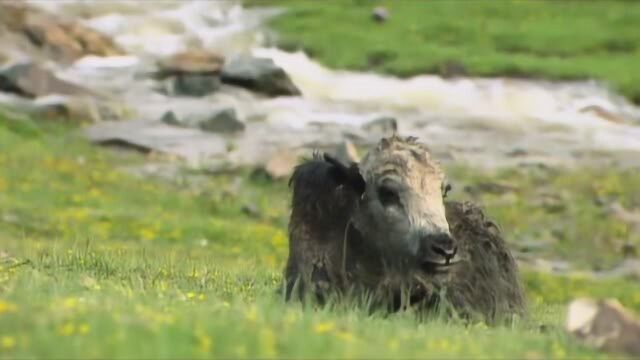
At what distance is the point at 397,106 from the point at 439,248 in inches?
1645

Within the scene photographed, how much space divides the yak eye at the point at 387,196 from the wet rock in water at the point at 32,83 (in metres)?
37.2

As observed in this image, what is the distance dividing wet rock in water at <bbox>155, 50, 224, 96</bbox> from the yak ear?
40.9m

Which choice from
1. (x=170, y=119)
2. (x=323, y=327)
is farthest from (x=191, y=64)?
(x=323, y=327)

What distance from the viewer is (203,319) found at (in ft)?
28.6

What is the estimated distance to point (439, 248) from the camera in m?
12.2

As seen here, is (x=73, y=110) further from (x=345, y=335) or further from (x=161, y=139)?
(x=345, y=335)

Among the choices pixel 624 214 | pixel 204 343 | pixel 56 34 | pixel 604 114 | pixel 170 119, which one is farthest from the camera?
pixel 56 34

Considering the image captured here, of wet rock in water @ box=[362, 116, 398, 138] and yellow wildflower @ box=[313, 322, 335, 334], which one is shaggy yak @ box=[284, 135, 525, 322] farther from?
wet rock in water @ box=[362, 116, 398, 138]

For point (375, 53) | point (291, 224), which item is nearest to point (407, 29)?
point (375, 53)

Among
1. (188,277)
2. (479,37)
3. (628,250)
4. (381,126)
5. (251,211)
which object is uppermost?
(479,37)

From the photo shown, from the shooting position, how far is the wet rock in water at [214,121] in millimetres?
45781

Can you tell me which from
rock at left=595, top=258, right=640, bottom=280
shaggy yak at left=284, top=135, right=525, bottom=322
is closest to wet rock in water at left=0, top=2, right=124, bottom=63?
rock at left=595, top=258, right=640, bottom=280

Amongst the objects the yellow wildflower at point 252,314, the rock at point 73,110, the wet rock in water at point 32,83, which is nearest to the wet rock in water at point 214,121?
the rock at point 73,110

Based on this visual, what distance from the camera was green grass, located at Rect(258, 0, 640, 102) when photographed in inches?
2367
